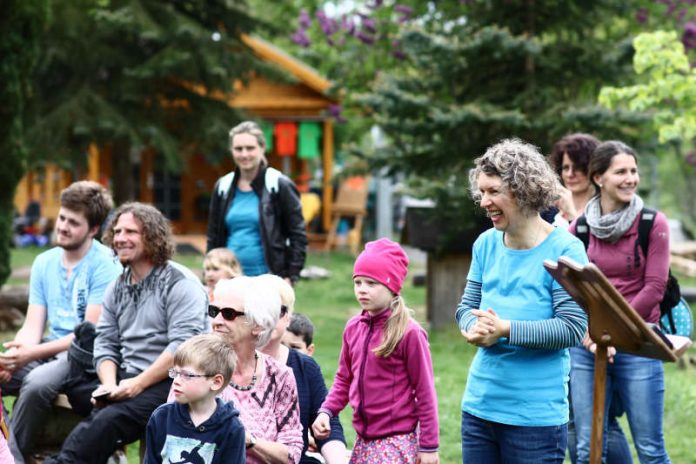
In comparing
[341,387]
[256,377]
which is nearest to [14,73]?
[256,377]

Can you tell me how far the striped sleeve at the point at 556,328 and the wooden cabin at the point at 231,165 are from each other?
18923 millimetres

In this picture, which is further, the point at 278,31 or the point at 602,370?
the point at 278,31

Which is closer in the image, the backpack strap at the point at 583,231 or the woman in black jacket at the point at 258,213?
the backpack strap at the point at 583,231

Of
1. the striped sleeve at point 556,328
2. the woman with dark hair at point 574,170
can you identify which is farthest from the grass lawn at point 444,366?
the striped sleeve at point 556,328

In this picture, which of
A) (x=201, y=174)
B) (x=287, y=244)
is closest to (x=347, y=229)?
(x=201, y=174)

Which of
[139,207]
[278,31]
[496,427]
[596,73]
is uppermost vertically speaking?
[278,31]

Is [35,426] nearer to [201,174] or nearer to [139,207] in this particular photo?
[139,207]

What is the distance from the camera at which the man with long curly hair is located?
16.3 feet

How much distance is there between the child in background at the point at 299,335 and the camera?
17.1 feet

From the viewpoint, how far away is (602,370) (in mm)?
3559

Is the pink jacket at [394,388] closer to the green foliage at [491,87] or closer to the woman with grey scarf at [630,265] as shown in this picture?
the woman with grey scarf at [630,265]

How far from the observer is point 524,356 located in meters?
3.80

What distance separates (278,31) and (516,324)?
16705 millimetres

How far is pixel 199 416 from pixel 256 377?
373 mm
